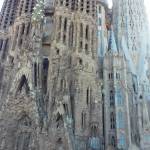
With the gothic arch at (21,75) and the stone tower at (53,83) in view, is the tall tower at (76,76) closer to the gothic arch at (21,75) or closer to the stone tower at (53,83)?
the stone tower at (53,83)

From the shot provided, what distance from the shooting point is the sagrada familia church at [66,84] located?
3584 cm

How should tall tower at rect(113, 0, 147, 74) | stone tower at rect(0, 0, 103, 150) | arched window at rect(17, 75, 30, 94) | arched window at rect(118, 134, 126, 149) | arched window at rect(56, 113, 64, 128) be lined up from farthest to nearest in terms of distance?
1. tall tower at rect(113, 0, 147, 74)
2. arched window at rect(17, 75, 30, 94)
3. arched window at rect(118, 134, 126, 149)
4. arched window at rect(56, 113, 64, 128)
5. stone tower at rect(0, 0, 103, 150)

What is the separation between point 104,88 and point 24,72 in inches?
345

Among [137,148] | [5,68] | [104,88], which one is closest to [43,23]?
[5,68]

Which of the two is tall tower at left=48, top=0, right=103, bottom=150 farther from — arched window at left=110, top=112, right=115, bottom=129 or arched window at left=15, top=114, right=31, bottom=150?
arched window at left=15, top=114, right=31, bottom=150

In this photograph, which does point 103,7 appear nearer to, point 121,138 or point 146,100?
point 146,100

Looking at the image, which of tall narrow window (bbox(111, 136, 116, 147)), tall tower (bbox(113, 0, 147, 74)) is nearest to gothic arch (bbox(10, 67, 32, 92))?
tall narrow window (bbox(111, 136, 116, 147))

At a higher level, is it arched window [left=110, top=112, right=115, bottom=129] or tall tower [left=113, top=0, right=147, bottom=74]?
arched window [left=110, top=112, right=115, bottom=129]

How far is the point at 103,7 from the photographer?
54.8 meters

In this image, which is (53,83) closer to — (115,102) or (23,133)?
(23,133)

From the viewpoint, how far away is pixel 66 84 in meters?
38.1

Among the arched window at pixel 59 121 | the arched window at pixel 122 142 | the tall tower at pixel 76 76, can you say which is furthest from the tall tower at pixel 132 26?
the arched window at pixel 59 121

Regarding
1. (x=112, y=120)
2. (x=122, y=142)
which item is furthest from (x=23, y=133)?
(x=122, y=142)

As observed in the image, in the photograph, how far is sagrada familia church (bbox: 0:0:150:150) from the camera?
35844 mm
